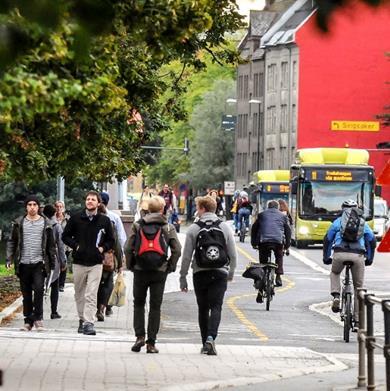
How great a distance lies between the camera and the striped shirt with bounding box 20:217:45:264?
17750 mm

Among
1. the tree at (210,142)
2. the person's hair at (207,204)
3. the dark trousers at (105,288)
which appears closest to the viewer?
the person's hair at (207,204)

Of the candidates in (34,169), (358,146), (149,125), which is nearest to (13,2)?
(34,169)

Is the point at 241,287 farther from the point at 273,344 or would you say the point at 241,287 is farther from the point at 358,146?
the point at 358,146

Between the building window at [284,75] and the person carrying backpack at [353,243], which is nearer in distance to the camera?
the person carrying backpack at [353,243]

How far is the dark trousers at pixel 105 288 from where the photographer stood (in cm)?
1964

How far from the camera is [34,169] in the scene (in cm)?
1535

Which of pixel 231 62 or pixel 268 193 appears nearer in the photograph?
pixel 231 62

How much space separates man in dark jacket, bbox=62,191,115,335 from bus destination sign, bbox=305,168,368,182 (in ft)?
113

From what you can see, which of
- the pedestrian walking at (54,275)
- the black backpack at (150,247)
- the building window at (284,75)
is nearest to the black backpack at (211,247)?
the black backpack at (150,247)

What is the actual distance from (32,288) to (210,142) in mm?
102958

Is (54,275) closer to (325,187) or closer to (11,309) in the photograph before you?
(11,309)

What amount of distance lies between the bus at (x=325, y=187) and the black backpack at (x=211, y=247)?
36.1 metres

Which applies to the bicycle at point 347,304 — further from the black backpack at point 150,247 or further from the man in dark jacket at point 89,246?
the black backpack at point 150,247

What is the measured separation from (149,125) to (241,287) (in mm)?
7190
